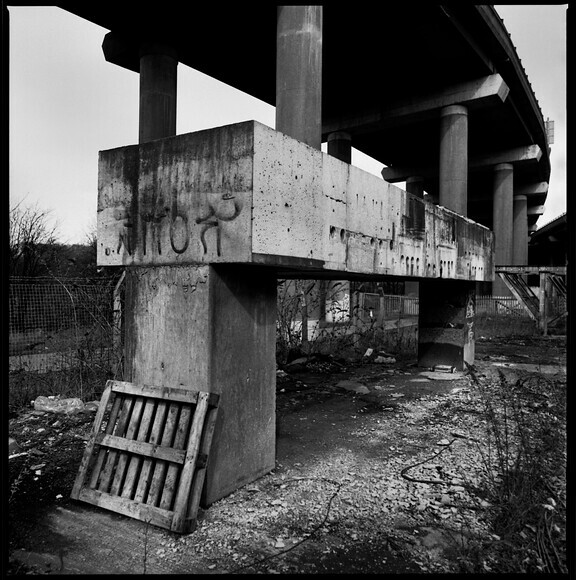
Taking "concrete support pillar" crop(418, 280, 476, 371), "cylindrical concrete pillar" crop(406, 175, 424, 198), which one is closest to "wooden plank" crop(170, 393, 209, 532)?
"concrete support pillar" crop(418, 280, 476, 371)

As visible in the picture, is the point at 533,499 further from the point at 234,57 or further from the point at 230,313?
the point at 234,57

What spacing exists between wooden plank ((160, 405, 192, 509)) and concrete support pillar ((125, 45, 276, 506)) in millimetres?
210

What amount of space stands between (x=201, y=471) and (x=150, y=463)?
418 millimetres

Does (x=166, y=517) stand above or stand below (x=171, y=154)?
below

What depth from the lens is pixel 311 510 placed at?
331cm

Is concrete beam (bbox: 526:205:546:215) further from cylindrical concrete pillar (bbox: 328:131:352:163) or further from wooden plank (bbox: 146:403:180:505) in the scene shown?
wooden plank (bbox: 146:403:180:505)

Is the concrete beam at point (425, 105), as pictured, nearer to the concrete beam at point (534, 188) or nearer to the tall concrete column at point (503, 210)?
the tall concrete column at point (503, 210)

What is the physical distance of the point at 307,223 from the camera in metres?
3.77

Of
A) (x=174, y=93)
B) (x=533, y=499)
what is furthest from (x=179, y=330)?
(x=174, y=93)

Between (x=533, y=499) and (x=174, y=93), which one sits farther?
(x=174, y=93)

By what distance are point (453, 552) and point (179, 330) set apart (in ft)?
7.39

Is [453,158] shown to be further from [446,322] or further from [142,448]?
[142,448]

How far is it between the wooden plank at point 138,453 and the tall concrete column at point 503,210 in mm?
20520

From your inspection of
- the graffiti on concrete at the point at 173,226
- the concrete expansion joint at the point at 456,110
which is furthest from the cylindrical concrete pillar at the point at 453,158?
the graffiti on concrete at the point at 173,226
